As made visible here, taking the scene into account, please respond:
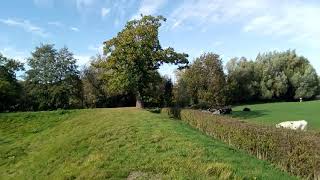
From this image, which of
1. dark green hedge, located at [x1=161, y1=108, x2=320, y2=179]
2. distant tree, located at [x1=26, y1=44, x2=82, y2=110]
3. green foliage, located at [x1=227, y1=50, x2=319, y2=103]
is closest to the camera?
dark green hedge, located at [x1=161, y1=108, x2=320, y2=179]

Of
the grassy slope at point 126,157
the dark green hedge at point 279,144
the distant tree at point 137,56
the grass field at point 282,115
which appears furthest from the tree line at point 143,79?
the dark green hedge at point 279,144

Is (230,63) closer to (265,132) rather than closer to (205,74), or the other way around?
(205,74)

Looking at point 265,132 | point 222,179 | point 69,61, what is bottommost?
point 222,179

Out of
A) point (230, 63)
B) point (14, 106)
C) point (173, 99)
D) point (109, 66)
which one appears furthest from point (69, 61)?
point (230, 63)

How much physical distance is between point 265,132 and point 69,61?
58.8 metres

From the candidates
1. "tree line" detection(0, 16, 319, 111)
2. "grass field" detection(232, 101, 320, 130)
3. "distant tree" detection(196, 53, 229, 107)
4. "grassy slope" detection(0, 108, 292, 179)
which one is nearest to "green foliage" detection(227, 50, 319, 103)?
"tree line" detection(0, 16, 319, 111)

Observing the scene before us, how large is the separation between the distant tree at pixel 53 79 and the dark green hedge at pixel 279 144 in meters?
48.9

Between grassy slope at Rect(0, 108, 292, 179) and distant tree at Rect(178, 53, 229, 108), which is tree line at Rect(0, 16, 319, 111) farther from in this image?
grassy slope at Rect(0, 108, 292, 179)

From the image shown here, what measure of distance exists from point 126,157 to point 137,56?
3180 cm

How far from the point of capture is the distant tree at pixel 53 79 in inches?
2707

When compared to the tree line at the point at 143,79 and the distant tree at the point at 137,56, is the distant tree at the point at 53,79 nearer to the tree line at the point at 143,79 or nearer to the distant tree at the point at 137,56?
the tree line at the point at 143,79

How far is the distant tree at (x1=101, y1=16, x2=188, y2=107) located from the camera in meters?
48.1

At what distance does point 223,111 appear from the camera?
192 ft

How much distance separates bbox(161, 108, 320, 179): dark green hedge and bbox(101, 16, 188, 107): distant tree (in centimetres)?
2553
